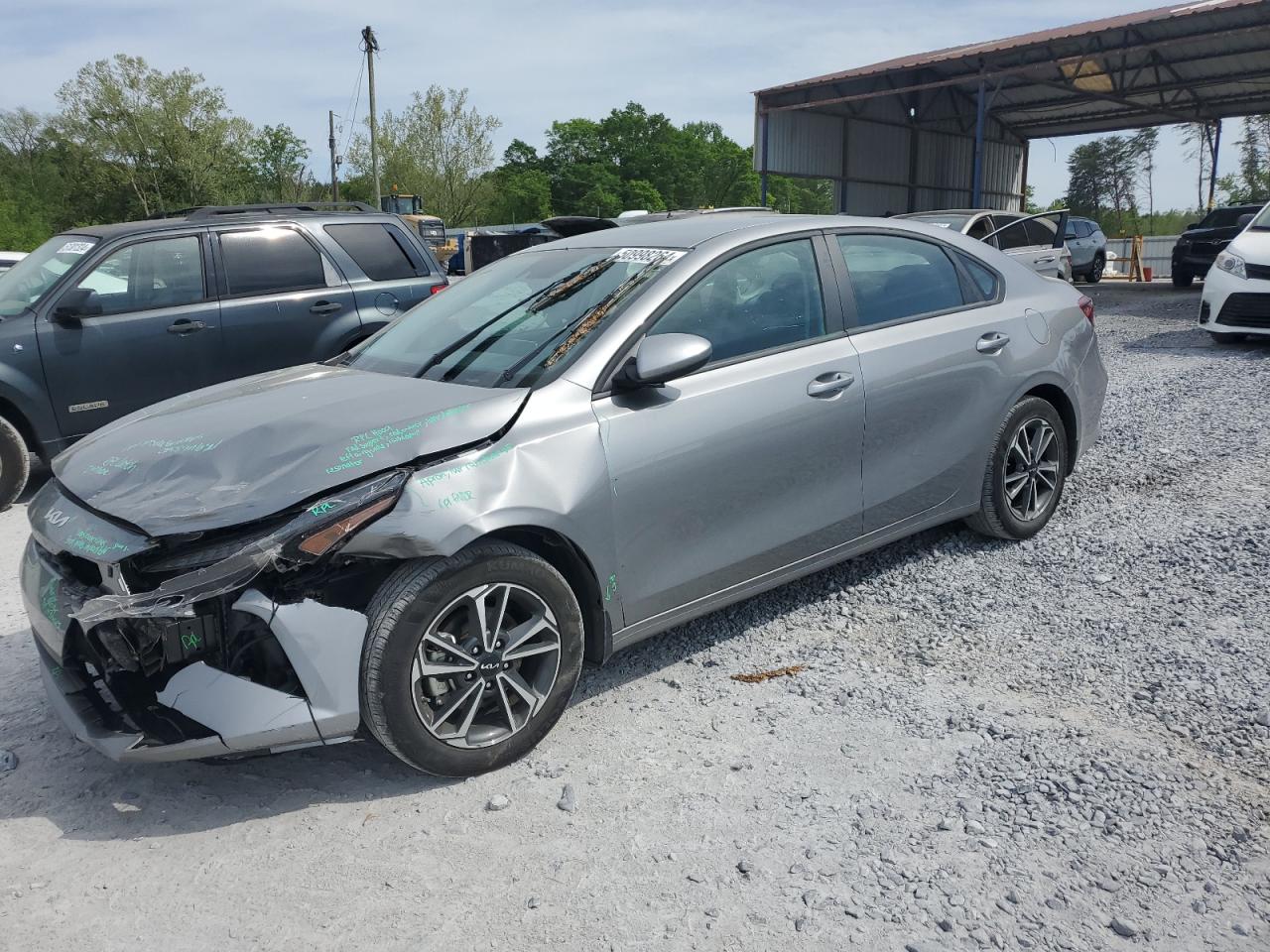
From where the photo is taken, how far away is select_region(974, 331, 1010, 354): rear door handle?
4535 millimetres

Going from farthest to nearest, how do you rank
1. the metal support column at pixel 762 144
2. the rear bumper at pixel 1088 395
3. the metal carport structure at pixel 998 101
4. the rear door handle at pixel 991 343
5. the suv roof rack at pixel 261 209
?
the metal support column at pixel 762 144 < the metal carport structure at pixel 998 101 < the suv roof rack at pixel 261 209 < the rear bumper at pixel 1088 395 < the rear door handle at pixel 991 343

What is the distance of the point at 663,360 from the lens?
333 centimetres

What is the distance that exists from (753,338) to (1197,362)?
8.03 m

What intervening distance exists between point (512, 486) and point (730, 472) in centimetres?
89

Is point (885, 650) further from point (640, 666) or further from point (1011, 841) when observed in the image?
point (1011, 841)

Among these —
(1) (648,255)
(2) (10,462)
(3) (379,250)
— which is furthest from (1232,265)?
(2) (10,462)

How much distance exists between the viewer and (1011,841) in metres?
2.69

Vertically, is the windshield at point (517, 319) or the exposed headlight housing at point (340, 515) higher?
the windshield at point (517, 319)

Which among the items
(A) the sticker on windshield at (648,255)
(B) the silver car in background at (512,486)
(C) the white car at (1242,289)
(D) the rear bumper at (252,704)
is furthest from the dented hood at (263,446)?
(C) the white car at (1242,289)

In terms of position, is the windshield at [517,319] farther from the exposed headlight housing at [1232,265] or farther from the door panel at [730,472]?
the exposed headlight housing at [1232,265]

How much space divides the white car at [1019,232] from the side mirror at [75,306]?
32.7 feet

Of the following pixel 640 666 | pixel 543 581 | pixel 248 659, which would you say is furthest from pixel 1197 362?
pixel 248 659

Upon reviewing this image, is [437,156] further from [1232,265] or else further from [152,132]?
[1232,265]

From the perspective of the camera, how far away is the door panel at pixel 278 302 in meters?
7.15
